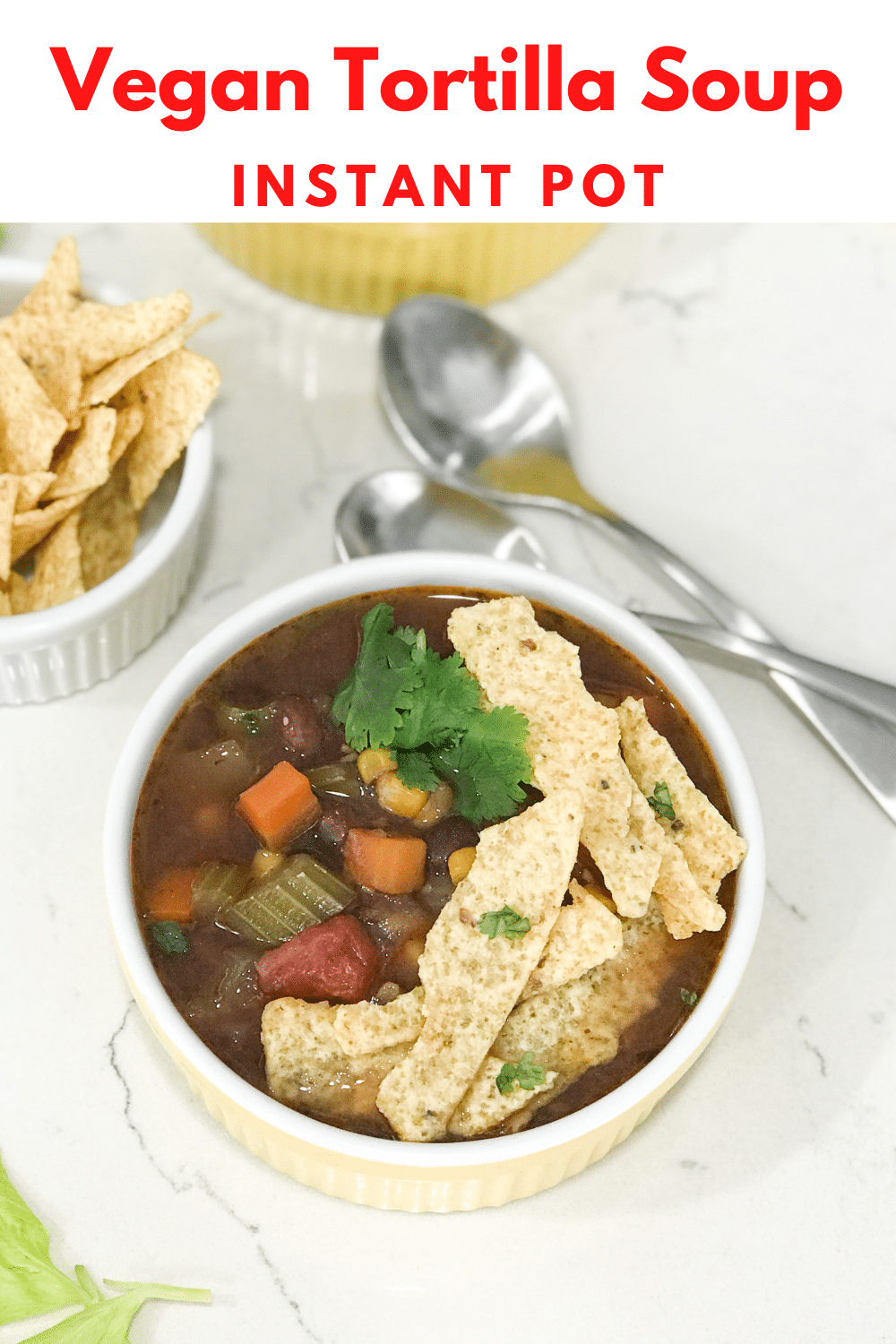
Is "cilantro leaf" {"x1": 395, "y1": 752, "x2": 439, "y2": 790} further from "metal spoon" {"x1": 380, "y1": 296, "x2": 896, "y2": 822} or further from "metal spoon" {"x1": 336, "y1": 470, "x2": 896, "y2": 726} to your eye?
"metal spoon" {"x1": 380, "y1": 296, "x2": 896, "y2": 822}

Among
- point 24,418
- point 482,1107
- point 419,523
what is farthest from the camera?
point 419,523

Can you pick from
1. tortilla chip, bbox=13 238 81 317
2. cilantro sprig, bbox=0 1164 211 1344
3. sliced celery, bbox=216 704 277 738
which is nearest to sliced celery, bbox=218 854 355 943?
sliced celery, bbox=216 704 277 738

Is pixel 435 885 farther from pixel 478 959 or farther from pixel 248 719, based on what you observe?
pixel 248 719

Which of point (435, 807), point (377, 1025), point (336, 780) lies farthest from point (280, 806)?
point (377, 1025)

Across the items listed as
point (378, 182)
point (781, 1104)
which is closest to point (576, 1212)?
point (781, 1104)

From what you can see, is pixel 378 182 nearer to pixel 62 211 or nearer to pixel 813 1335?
pixel 62 211

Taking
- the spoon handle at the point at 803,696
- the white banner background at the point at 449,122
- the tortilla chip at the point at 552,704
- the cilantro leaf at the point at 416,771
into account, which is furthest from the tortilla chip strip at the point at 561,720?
the white banner background at the point at 449,122
